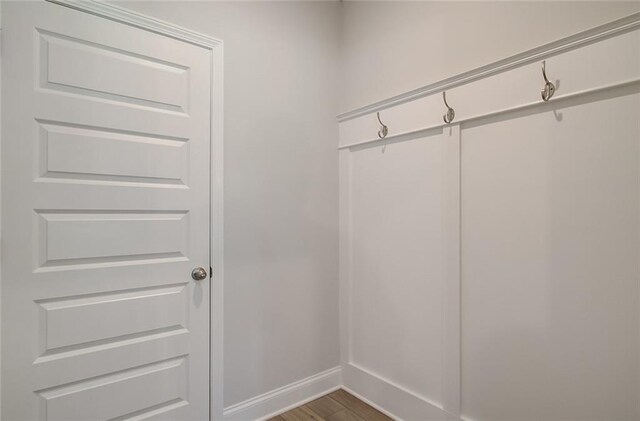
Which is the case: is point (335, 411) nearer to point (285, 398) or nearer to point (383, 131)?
point (285, 398)

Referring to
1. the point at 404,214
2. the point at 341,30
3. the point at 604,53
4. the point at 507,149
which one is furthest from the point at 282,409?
the point at 341,30

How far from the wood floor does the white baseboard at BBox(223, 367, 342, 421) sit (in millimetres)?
38

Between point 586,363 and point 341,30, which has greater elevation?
point 341,30

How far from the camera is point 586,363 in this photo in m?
1.29

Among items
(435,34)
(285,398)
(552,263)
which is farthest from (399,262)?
(435,34)

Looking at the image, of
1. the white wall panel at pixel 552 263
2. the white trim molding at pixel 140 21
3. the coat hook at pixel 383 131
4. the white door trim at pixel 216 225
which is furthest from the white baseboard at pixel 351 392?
the white trim molding at pixel 140 21

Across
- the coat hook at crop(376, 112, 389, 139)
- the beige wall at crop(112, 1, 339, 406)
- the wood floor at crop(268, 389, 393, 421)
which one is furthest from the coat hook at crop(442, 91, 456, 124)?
the wood floor at crop(268, 389, 393, 421)

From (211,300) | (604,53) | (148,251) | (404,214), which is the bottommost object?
(211,300)

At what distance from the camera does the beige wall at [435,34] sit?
53.2 inches

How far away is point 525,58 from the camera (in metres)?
1.42

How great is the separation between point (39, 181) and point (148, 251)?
50cm

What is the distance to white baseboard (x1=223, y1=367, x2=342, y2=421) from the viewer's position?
185 cm

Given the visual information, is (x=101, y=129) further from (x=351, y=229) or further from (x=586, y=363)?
(x=586, y=363)

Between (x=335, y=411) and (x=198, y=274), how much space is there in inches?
46.8
